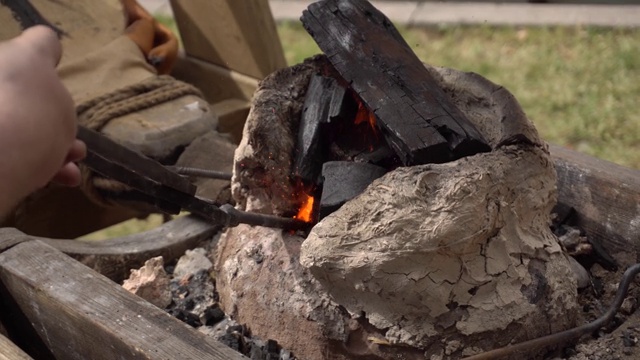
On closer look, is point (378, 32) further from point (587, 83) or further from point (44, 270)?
point (587, 83)

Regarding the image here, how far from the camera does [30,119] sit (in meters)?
1.17

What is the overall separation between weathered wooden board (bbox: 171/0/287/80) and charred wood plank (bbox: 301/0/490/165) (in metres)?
0.97

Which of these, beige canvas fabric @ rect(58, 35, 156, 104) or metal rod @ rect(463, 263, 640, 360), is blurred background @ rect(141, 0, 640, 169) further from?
metal rod @ rect(463, 263, 640, 360)

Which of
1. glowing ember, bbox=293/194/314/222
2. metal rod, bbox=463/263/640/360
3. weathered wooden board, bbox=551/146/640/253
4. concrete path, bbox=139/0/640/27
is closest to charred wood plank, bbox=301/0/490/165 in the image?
glowing ember, bbox=293/194/314/222

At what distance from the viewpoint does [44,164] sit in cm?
121

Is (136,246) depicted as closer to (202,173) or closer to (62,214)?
(202,173)

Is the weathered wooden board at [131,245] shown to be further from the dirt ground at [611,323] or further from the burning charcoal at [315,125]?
the dirt ground at [611,323]

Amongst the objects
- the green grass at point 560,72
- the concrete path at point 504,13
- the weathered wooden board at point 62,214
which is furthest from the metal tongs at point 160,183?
the concrete path at point 504,13

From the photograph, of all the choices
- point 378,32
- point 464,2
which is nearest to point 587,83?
point 464,2

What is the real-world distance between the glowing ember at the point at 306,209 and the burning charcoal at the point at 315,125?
6 centimetres

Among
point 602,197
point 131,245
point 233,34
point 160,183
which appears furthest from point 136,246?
point 602,197

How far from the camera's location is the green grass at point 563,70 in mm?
3799

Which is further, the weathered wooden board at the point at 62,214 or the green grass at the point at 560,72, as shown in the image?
the green grass at the point at 560,72

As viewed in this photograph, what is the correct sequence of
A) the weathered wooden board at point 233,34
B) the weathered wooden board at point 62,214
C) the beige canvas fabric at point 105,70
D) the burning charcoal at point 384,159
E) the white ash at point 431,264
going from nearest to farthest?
1. the white ash at point 431,264
2. the burning charcoal at point 384,159
3. the weathered wooden board at point 62,214
4. the beige canvas fabric at point 105,70
5. the weathered wooden board at point 233,34
